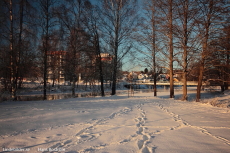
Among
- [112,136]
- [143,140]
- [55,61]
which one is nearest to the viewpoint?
[143,140]

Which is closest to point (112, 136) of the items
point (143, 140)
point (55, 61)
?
point (143, 140)

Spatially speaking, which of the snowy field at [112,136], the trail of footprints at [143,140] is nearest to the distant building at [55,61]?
the snowy field at [112,136]

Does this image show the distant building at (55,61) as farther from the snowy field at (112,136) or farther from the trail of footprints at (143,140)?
the trail of footprints at (143,140)

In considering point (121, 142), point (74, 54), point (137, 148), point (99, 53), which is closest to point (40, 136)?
point (121, 142)

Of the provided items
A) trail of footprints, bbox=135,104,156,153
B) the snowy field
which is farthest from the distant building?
trail of footprints, bbox=135,104,156,153

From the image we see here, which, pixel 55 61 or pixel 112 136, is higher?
pixel 55 61

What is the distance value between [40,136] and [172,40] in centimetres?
1102

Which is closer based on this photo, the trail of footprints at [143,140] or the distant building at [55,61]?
the trail of footprints at [143,140]

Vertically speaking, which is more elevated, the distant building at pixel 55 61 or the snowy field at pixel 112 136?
the distant building at pixel 55 61

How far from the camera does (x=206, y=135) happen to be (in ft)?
11.4

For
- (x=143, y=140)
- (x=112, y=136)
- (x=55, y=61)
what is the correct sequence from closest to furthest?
1. (x=143, y=140)
2. (x=112, y=136)
3. (x=55, y=61)

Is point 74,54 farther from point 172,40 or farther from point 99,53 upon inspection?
point 172,40

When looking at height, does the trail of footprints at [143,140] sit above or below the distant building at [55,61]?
below

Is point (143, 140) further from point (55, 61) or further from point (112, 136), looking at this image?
point (55, 61)
